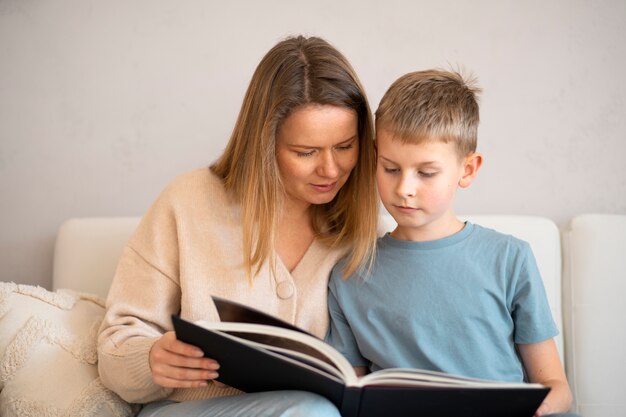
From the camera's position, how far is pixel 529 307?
4.59 ft

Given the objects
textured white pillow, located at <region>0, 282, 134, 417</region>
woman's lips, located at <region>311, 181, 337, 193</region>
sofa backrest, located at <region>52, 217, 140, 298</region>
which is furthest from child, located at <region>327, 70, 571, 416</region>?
sofa backrest, located at <region>52, 217, 140, 298</region>

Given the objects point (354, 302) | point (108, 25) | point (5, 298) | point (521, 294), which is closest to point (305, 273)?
point (354, 302)

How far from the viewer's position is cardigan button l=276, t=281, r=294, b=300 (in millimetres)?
1514

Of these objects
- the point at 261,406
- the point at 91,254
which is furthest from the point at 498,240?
the point at 91,254

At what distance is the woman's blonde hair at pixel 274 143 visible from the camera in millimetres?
1455

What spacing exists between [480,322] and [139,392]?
0.71 meters

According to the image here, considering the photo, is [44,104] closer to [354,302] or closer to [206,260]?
[206,260]

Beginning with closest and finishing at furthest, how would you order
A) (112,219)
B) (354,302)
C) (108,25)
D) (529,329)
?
1. (529,329)
2. (354,302)
3. (112,219)
4. (108,25)

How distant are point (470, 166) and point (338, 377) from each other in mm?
565

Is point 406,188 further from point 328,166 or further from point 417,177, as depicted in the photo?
point 328,166

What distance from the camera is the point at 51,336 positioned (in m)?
1.53

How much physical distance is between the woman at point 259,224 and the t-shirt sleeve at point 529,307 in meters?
0.32

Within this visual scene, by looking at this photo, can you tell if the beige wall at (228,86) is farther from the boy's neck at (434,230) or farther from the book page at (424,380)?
the book page at (424,380)

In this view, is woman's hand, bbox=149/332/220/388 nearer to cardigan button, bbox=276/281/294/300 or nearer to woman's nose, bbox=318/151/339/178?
cardigan button, bbox=276/281/294/300
